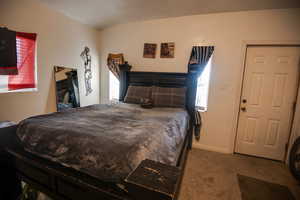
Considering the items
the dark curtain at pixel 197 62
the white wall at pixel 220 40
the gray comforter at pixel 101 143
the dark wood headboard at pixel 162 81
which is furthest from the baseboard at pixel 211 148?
the gray comforter at pixel 101 143

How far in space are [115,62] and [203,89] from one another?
81.4 inches

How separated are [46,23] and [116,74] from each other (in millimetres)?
1519

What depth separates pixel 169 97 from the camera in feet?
8.26

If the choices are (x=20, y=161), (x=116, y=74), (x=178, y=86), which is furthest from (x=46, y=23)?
(x=178, y=86)

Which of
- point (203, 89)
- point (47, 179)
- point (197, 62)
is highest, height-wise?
point (197, 62)

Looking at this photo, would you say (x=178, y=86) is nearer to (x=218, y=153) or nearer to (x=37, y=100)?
(x=218, y=153)

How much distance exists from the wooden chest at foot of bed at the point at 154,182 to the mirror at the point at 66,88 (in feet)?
8.23

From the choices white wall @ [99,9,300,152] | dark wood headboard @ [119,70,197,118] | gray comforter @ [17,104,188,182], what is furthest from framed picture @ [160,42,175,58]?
gray comforter @ [17,104,188,182]

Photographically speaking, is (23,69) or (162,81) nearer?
(23,69)

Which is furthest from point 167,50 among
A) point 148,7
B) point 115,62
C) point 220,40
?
point 115,62

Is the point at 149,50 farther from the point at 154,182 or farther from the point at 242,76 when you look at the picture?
the point at 154,182

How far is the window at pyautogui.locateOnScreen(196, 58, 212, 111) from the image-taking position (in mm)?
2704

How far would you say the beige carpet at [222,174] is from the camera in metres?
1.66

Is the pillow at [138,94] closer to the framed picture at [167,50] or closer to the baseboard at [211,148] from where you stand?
the framed picture at [167,50]
